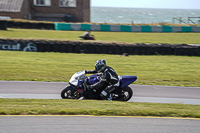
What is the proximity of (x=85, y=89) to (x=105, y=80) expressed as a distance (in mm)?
739

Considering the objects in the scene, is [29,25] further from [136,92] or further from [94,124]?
[94,124]

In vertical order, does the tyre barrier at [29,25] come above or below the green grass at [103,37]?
above

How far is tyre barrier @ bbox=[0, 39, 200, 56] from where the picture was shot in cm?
2127

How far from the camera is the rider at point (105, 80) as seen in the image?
9.30 meters

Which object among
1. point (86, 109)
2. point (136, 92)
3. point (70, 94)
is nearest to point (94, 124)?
point (86, 109)

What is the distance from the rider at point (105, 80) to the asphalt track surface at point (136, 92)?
1.24 meters

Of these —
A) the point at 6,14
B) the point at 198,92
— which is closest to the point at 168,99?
the point at 198,92

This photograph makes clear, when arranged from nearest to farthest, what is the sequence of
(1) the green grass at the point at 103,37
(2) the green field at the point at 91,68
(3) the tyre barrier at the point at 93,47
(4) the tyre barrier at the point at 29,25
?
(2) the green field at the point at 91,68
(3) the tyre barrier at the point at 93,47
(1) the green grass at the point at 103,37
(4) the tyre barrier at the point at 29,25

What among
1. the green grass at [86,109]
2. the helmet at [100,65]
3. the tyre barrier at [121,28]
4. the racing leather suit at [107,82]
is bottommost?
the green grass at [86,109]

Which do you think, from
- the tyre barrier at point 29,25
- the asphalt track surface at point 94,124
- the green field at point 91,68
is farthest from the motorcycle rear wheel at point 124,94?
the tyre barrier at point 29,25

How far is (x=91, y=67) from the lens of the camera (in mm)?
16641

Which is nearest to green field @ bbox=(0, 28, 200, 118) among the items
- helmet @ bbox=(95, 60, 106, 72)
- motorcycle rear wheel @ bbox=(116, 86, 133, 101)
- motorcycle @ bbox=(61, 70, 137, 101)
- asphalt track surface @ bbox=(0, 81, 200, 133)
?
asphalt track surface @ bbox=(0, 81, 200, 133)

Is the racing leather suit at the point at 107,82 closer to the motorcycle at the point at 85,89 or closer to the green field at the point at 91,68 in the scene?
the motorcycle at the point at 85,89

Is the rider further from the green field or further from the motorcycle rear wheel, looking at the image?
the green field
